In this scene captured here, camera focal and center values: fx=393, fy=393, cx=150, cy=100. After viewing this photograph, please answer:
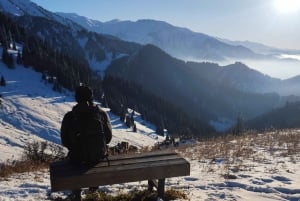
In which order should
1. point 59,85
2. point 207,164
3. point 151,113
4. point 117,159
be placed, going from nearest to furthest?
point 117,159, point 207,164, point 59,85, point 151,113

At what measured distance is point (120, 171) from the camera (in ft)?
22.2

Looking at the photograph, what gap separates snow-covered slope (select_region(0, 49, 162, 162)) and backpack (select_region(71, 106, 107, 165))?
61.8m

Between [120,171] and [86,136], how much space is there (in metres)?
0.90

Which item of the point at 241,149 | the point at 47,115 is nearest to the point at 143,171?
the point at 241,149

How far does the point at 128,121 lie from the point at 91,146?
129633 mm

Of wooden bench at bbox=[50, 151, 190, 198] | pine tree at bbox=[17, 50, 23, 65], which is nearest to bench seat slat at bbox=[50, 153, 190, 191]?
wooden bench at bbox=[50, 151, 190, 198]

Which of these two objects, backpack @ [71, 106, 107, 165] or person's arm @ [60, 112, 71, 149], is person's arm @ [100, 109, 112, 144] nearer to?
backpack @ [71, 106, 107, 165]

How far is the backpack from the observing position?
702 centimetres

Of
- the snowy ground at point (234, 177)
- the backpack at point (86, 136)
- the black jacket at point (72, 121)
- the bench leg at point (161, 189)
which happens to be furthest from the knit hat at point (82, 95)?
the snowy ground at point (234, 177)

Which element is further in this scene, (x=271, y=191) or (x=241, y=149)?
(x=241, y=149)

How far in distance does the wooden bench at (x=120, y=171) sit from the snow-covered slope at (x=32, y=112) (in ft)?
203

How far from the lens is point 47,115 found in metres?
107

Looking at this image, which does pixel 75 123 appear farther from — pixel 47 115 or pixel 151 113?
A: pixel 151 113

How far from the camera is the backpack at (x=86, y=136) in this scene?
7.02 meters
